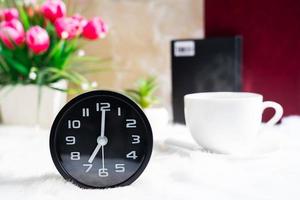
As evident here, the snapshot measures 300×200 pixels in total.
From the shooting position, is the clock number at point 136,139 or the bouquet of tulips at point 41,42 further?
the bouquet of tulips at point 41,42

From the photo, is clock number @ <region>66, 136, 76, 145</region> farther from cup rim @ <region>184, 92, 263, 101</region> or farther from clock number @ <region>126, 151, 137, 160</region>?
cup rim @ <region>184, 92, 263, 101</region>

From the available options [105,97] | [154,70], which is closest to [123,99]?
[105,97]

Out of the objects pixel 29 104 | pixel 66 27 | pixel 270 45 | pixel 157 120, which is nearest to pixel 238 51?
pixel 270 45

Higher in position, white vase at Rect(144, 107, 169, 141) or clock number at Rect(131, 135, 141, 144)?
clock number at Rect(131, 135, 141, 144)

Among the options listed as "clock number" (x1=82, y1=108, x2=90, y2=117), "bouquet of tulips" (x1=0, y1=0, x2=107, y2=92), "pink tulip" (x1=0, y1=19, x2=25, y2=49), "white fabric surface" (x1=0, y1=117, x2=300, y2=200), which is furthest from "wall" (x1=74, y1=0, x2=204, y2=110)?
"clock number" (x1=82, y1=108, x2=90, y2=117)

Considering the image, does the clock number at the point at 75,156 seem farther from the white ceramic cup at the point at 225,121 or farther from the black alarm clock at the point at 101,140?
the white ceramic cup at the point at 225,121

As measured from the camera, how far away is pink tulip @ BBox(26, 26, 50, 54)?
943 mm

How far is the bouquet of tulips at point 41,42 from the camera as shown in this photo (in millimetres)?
984

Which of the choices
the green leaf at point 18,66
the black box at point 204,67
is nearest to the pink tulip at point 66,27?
the green leaf at point 18,66

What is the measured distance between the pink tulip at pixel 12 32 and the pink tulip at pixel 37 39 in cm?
3

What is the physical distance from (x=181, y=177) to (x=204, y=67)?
51 cm

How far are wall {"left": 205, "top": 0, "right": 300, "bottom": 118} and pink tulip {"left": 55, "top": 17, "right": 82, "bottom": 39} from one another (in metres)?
0.39

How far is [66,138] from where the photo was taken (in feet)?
1.70

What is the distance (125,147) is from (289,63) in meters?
0.61
